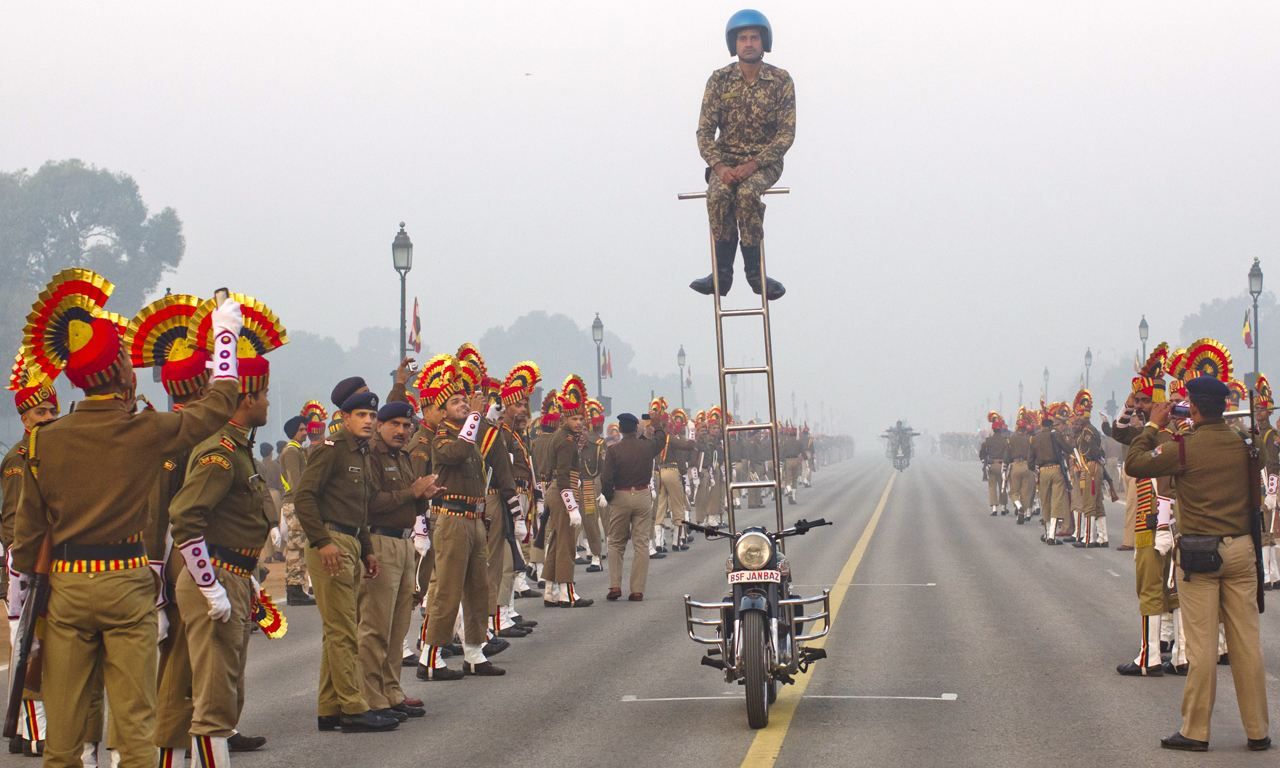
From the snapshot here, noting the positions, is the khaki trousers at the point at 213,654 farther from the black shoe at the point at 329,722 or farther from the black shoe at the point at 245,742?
the black shoe at the point at 329,722

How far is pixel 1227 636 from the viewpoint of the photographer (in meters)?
8.96

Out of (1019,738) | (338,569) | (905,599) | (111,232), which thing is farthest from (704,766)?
(111,232)

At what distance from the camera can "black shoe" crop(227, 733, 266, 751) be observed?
9312mm

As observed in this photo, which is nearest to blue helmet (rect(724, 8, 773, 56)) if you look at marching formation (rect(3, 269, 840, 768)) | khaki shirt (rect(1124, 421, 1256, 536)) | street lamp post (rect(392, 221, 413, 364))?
marching formation (rect(3, 269, 840, 768))

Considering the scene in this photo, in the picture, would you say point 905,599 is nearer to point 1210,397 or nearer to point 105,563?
point 1210,397

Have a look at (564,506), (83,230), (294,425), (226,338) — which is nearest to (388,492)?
(226,338)

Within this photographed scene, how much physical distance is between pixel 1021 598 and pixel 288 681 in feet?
29.5

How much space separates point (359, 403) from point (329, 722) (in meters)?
2.05

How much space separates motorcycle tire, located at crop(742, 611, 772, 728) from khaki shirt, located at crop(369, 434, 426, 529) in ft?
8.34

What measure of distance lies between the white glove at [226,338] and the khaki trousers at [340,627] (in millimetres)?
2875

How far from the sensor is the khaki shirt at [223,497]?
7.86 meters

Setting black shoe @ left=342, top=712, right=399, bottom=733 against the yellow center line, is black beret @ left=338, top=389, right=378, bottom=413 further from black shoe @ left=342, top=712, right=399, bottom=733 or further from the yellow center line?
the yellow center line

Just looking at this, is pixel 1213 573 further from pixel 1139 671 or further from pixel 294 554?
pixel 294 554

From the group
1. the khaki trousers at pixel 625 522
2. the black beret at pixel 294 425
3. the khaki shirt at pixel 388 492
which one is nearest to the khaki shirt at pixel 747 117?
the khaki shirt at pixel 388 492
